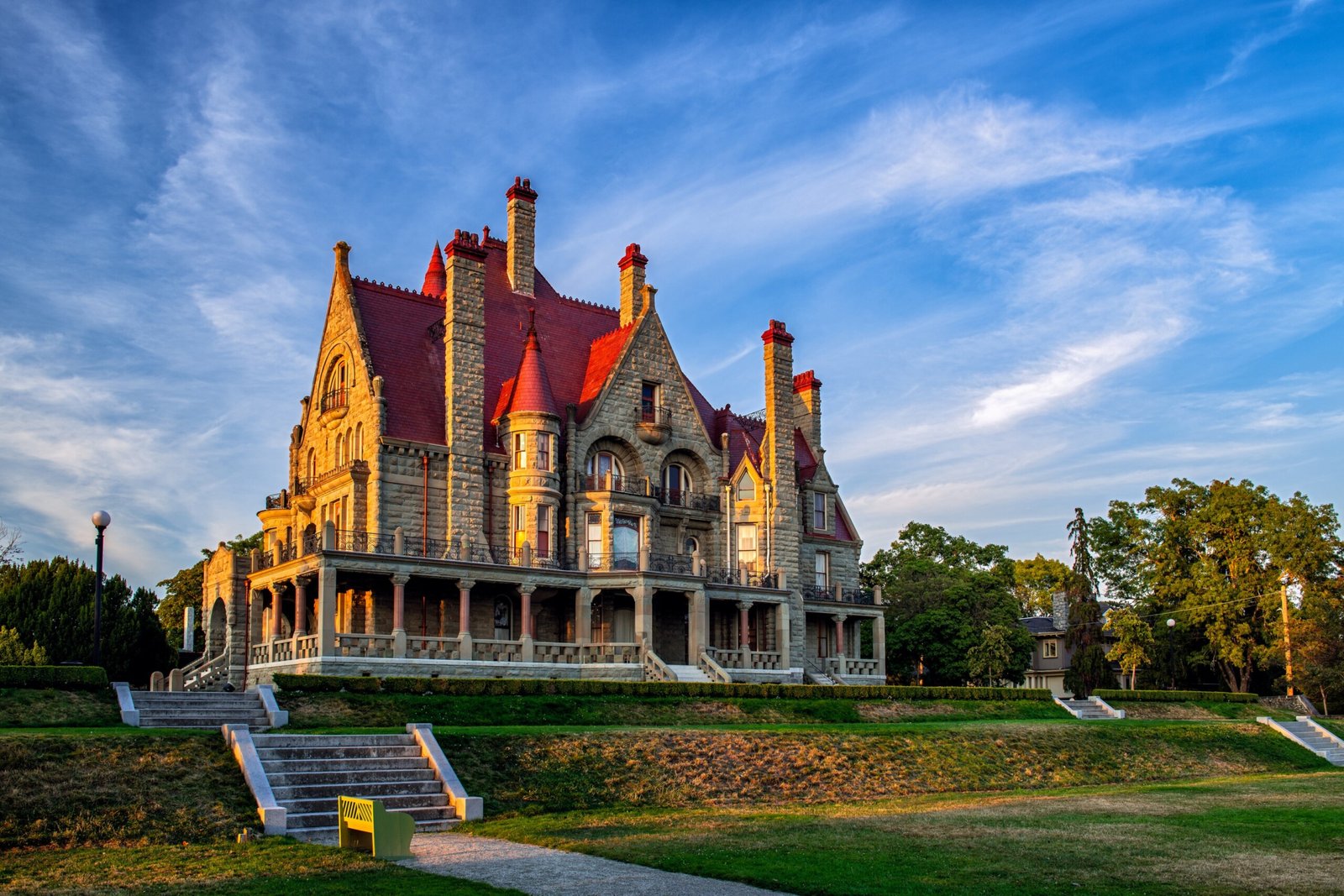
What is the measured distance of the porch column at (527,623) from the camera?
131 ft

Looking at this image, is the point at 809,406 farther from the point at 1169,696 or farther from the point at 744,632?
the point at 1169,696

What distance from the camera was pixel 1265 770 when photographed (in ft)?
110

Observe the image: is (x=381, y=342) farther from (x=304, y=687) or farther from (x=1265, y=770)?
(x=1265, y=770)

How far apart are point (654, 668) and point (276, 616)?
13928mm

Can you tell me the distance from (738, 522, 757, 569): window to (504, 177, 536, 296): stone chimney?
13516 mm

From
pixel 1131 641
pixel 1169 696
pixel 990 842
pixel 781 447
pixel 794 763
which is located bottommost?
pixel 1169 696

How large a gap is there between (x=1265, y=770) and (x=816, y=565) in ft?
75.5

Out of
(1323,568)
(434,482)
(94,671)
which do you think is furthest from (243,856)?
(1323,568)

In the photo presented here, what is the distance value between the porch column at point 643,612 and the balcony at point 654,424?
6.99m

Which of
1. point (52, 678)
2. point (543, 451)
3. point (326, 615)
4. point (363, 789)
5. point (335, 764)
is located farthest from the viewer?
point (543, 451)

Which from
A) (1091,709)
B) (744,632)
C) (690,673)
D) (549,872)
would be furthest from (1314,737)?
(549,872)

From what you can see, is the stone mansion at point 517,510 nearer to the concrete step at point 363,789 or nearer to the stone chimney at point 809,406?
the stone chimney at point 809,406

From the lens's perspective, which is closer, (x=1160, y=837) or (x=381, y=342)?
(x=1160, y=837)

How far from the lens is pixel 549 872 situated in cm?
1383
